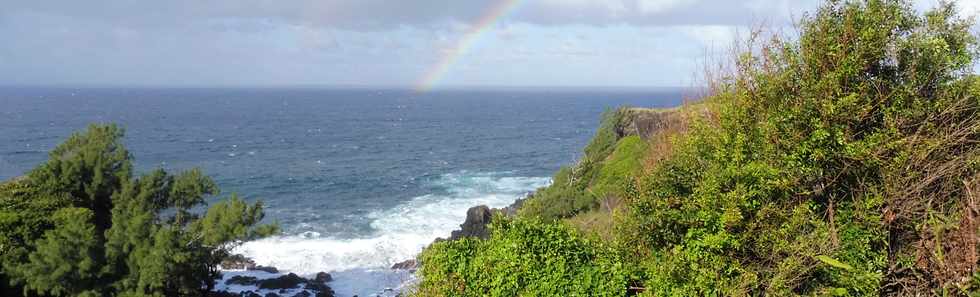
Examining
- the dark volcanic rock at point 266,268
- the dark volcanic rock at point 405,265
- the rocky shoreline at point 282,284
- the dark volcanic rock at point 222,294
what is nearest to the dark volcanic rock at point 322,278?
the rocky shoreline at point 282,284

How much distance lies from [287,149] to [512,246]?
78384 mm

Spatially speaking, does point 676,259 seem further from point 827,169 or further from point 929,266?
point 929,266

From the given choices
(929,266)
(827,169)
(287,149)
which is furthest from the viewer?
(287,149)

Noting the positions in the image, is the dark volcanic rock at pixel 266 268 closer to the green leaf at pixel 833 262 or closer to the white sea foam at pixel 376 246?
the white sea foam at pixel 376 246

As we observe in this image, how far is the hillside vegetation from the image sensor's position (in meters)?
11.9

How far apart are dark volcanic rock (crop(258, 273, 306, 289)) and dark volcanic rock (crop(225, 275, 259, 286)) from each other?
58cm

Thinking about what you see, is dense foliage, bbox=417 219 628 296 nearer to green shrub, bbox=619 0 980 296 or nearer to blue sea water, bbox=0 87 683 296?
green shrub, bbox=619 0 980 296

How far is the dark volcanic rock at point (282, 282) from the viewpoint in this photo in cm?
3622

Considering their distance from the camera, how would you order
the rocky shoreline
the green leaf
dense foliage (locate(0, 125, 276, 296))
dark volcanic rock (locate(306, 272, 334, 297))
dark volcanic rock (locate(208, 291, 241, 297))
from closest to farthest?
the green leaf
dense foliage (locate(0, 125, 276, 296))
dark volcanic rock (locate(208, 291, 241, 297))
the rocky shoreline
dark volcanic rock (locate(306, 272, 334, 297))

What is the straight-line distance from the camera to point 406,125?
127438 mm

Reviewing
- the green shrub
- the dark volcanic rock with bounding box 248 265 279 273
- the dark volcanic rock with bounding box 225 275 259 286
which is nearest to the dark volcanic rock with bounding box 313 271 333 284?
the dark volcanic rock with bounding box 248 265 279 273

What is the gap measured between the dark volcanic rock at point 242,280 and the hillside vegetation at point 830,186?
Result: 2712cm

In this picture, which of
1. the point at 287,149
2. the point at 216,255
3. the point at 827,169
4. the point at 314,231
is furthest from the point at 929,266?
the point at 287,149

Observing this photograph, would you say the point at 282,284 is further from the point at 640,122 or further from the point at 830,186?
the point at 830,186
